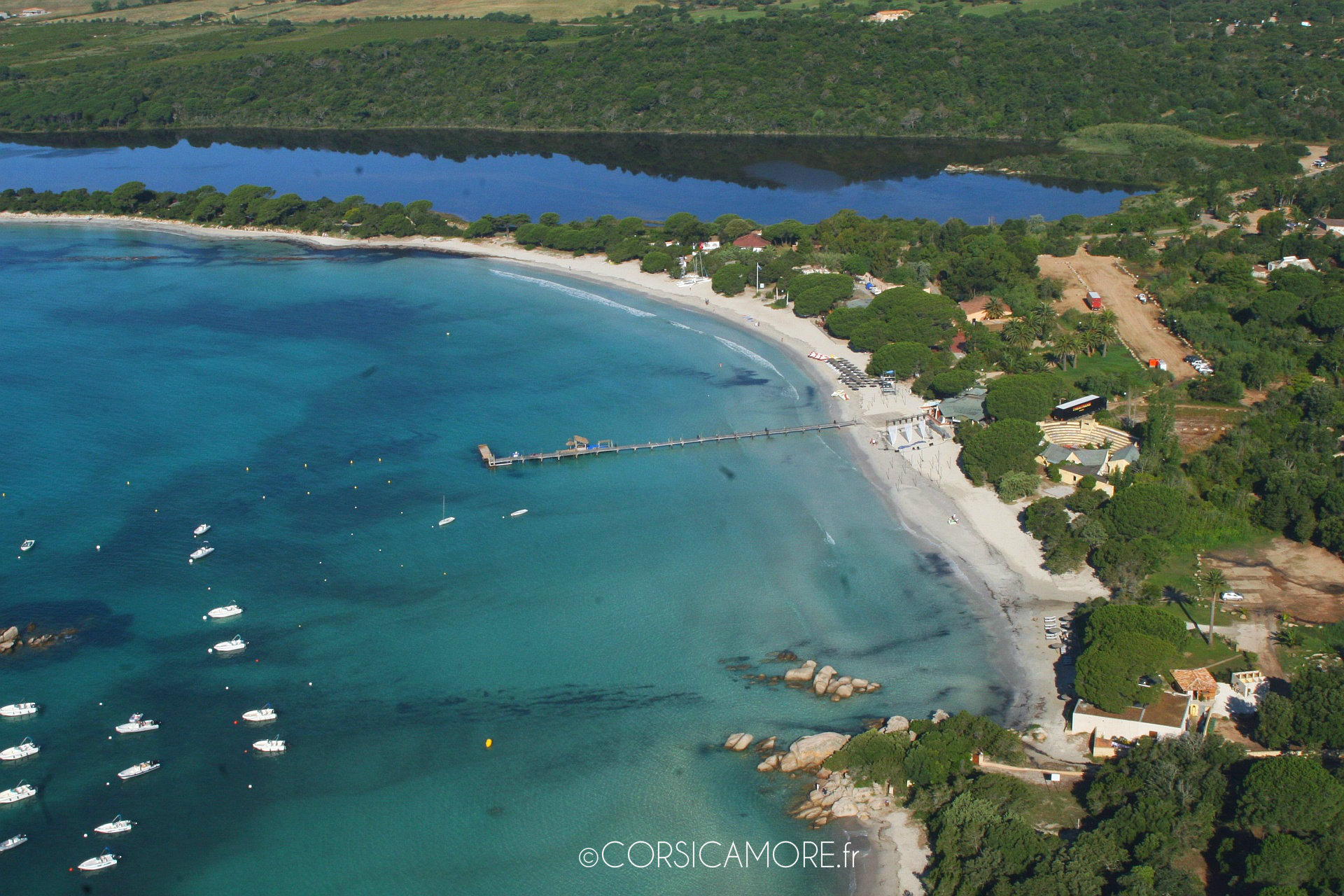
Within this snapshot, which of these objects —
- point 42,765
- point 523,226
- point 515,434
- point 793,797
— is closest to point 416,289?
point 523,226

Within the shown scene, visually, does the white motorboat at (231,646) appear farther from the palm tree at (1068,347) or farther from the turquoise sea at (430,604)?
the palm tree at (1068,347)

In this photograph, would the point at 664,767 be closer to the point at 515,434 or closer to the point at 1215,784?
the point at 1215,784

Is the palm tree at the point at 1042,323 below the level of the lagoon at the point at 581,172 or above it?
below

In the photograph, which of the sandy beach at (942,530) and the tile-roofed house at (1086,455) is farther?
the tile-roofed house at (1086,455)

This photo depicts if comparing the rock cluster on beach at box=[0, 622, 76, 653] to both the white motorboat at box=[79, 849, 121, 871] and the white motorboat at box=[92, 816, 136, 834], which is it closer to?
the white motorboat at box=[92, 816, 136, 834]

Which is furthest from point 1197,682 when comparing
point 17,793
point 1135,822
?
point 17,793

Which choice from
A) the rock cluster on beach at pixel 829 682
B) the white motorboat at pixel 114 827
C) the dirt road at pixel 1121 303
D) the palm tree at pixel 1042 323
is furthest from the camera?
the dirt road at pixel 1121 303

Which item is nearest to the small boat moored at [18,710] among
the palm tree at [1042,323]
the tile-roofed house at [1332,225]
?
the palm tree at [1042,323]
